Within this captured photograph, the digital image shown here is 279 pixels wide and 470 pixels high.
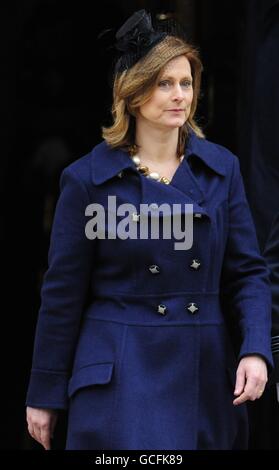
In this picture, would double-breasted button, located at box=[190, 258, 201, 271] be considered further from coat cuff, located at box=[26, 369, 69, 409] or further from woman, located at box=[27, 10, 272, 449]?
coat cuff, located at box=[26, 369, 69, 409]

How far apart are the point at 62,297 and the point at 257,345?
1.98ft

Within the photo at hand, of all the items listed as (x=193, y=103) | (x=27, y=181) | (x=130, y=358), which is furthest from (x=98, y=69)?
(x=130, y=358)

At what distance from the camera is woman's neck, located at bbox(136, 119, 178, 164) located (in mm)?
3977

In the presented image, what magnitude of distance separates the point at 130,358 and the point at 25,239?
254cm

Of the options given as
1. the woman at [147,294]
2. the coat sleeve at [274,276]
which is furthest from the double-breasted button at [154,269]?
the coat sleeve at [274,276]

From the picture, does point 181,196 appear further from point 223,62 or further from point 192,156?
point 223,62

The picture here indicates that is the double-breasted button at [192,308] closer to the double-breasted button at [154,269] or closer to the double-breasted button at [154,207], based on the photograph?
the double-breasted button at [154,269]

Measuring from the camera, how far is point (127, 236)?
12.7 feet

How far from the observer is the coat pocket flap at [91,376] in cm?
383

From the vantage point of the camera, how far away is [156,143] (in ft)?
13.1

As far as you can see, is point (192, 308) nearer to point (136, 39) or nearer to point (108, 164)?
point (108, 164)

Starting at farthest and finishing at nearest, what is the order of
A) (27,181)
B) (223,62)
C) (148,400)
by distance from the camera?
(27,181) < (223,62) < (148,400)

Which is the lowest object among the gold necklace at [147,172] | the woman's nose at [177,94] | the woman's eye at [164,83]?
the gold necklace at [147,172]

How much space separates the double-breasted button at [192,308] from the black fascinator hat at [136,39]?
2.41ft
